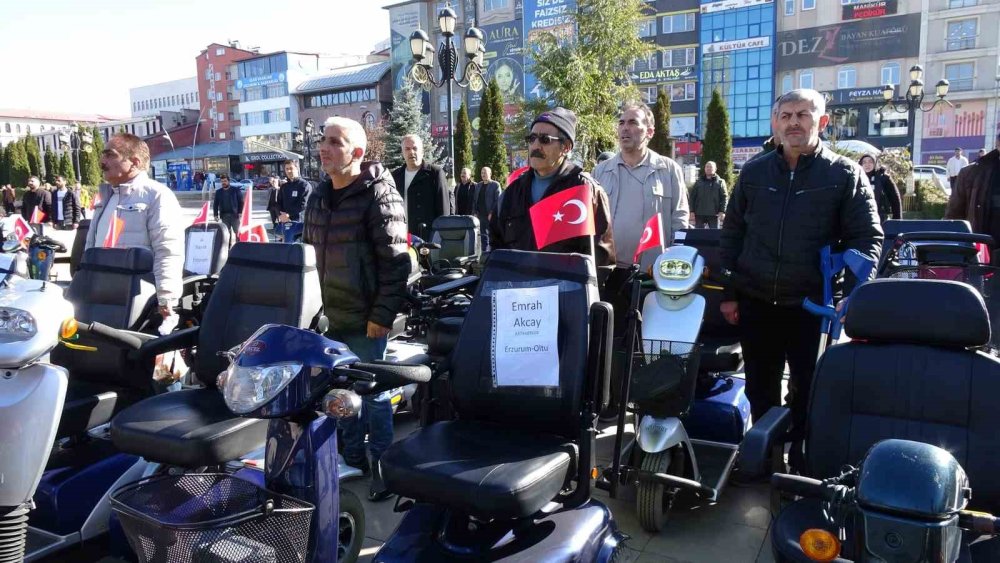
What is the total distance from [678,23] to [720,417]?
4366 centimetres

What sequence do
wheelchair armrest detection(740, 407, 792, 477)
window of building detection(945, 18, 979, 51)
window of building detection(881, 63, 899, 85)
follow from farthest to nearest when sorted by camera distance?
window of building detection(881, 63, 899, 85)
window of building detection(945, 18, 979, 51)
wheelchair armrest detection(740, 407, 792, 477)

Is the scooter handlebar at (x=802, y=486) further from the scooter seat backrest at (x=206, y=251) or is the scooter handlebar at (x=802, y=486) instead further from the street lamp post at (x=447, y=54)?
the street lamp post at (x=447, y=54)

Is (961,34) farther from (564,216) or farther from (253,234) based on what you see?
(564,216)

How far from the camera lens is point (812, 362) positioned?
3.29m

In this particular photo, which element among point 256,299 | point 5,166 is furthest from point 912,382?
point 5,166

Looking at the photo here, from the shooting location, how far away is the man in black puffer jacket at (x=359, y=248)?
133 inches

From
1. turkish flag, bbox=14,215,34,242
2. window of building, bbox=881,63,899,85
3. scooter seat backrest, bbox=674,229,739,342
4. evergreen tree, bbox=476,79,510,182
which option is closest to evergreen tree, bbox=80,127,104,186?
evergreen tree, bbox=476,79,510,182

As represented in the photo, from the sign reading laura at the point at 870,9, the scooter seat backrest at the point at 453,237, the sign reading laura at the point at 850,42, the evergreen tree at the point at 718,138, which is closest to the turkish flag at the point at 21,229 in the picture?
the scooter seat backrest at the point at 453,237

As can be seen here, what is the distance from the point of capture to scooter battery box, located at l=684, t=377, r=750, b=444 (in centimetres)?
358

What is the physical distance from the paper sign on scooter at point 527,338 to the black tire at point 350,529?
76 centimetres

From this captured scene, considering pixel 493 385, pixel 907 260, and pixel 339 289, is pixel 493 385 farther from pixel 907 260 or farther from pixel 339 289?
pixel 907 260

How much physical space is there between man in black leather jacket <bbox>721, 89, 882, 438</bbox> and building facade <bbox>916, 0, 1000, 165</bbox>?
3891 centimetres

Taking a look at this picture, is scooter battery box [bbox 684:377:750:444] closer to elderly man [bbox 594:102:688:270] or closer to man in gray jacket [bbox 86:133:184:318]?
elderly man [bbox 594:102:688:270]

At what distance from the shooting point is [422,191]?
7301 mm
